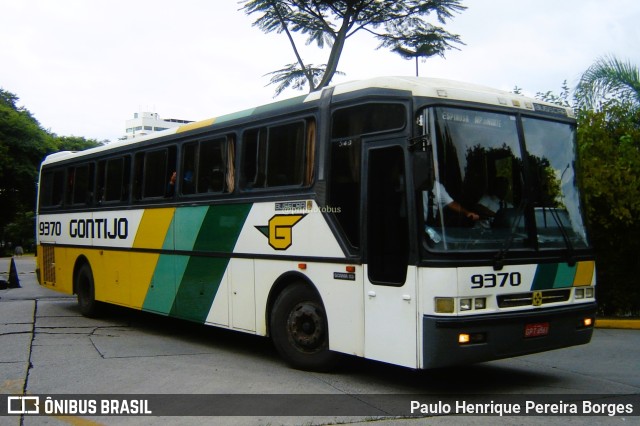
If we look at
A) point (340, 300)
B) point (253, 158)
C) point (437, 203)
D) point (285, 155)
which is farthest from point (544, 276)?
point (253, 158)

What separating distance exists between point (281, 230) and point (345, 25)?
9.36 metres

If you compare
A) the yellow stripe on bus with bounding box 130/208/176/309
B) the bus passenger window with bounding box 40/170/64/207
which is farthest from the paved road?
the bus passenger window with bounding box 40/170/64/207

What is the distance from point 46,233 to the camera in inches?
624

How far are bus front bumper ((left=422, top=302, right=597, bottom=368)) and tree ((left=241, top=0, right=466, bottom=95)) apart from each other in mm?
10087

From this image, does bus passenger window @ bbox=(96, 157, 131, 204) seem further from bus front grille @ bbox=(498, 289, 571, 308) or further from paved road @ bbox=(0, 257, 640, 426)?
bus front grille @ bbox=(498, 289, 571, 308)

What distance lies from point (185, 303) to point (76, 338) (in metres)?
1.93

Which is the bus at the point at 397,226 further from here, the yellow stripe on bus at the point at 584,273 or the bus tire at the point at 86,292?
the bus tire at the point at 86,292

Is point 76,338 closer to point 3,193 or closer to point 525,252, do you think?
point 525,252

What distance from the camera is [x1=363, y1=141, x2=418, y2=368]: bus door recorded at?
691 centimetres

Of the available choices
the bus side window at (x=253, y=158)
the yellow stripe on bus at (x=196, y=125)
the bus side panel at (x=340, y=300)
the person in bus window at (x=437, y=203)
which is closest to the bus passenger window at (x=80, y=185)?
the yellow stripe on bus at (x=196, y=125)

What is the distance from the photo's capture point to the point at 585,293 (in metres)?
7.81

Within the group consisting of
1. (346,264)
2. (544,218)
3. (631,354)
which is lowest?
(631,354)

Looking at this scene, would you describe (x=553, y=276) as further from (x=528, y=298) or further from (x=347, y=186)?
(x=347, y=186)

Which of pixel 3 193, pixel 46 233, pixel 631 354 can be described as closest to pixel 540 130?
pixel 631 354
